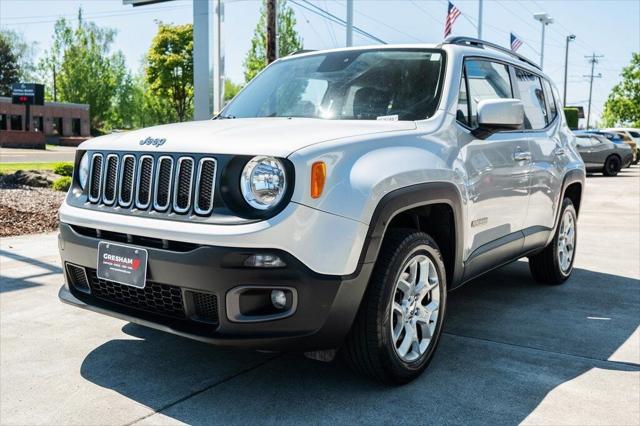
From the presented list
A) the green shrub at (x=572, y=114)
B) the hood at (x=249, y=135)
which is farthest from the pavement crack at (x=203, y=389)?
the green shrub at (x=572, y=114)

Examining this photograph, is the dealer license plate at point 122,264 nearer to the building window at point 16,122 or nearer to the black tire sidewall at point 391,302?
the black tire sidewall at point 391,302

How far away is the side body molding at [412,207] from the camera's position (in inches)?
115

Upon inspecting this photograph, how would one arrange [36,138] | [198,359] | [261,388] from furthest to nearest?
[36,138] → [198,359] → [261,388]

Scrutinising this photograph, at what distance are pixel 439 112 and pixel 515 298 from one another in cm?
216

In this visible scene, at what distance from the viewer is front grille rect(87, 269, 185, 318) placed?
9.62ft

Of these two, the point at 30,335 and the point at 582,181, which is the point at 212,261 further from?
the point at 582,181

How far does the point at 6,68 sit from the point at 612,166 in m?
66.7

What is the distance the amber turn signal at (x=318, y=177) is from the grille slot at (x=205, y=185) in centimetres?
44

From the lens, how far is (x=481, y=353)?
3779 millimetres

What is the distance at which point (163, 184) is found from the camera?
3010 mm

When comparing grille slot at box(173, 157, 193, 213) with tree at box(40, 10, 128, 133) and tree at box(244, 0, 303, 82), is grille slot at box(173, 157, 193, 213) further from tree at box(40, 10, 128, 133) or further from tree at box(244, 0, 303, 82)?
tree at box(40, 10, 128, 133)

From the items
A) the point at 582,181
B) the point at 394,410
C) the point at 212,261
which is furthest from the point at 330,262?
the point at 582,181

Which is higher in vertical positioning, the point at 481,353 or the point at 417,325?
the point at 417,325

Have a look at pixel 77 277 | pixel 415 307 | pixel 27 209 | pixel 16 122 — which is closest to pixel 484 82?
pixel 415 307
